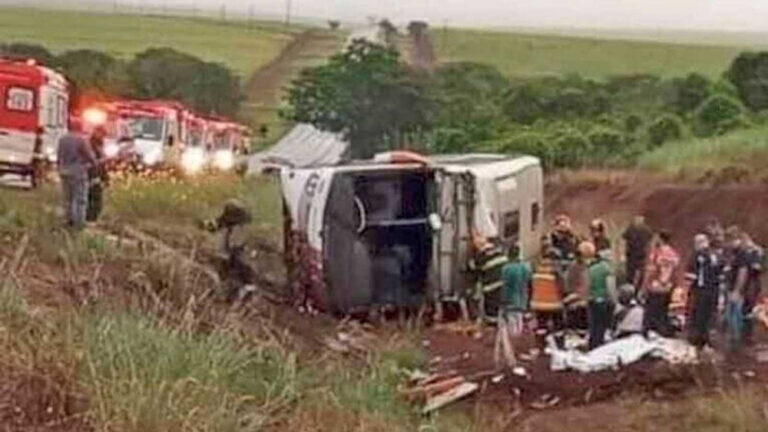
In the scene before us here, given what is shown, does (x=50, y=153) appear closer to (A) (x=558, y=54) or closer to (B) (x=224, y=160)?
(B) (x=224, y=160)

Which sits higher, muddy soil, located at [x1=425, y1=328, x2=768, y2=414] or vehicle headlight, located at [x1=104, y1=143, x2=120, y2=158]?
muddy soil, located at [x1=425, y1=328, x2=768, y2=414]

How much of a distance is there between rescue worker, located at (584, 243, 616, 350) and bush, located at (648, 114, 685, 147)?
3378cm

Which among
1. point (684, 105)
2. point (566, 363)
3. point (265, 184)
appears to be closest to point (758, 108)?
point (684, 105)

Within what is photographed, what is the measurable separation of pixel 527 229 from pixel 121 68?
1170 inches

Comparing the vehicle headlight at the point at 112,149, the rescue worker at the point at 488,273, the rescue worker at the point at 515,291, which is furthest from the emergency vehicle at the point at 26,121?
the rescue worker at the point at 515,291

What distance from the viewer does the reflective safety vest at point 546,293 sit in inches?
717

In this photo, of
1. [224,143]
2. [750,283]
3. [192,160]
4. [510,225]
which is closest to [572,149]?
[224,143]

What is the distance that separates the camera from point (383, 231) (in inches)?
845

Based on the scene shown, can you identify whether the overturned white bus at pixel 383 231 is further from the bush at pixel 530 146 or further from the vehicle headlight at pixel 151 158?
the bush at pixel 530 146

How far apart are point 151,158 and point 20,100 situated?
9157mm

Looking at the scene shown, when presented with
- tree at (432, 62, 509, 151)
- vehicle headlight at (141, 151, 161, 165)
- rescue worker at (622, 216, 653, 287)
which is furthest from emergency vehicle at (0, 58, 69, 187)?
tree at (432, 62, 509, 151)

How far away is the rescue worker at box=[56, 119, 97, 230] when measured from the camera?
724 inches

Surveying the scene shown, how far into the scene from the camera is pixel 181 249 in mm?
20500

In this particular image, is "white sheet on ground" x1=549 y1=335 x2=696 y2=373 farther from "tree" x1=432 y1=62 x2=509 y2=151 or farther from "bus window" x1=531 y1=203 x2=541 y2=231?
"tree" x1=432 y1=62 x2=509 y2=151
